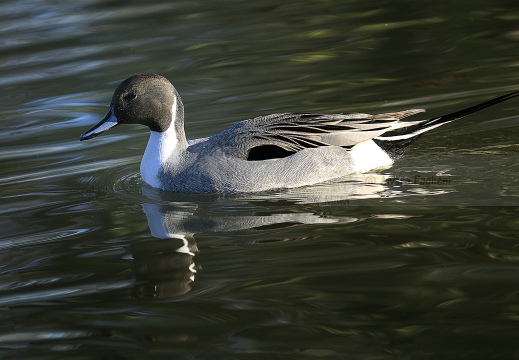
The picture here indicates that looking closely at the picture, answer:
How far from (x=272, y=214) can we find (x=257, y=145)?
0.82 metres

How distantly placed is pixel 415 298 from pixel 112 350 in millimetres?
1380

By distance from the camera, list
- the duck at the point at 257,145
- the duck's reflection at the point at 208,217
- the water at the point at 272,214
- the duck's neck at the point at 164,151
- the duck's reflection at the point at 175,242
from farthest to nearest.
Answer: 1. the duck's neck at the point at 164,151
2. the duck at the point at 257,145
3. the duck's reflection at the point at 208,217
4. the duck's reflection at the point at 175,242
5. the water at the point at 272,214

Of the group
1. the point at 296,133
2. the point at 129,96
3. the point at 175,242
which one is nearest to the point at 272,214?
the point at 175,242

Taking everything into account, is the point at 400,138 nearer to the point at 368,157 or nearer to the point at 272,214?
the point at 368,157

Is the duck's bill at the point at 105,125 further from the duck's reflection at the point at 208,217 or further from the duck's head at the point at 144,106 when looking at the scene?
the duck's reflection at the point at 208,217

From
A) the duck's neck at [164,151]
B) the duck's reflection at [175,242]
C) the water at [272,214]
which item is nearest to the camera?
the water at [272,214]

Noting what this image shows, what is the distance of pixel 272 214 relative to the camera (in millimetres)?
6273

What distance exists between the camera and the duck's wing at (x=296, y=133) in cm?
696

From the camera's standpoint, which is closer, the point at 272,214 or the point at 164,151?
the point at 272,214

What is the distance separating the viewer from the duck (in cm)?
692

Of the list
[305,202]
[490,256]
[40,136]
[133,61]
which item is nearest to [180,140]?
[305,202]

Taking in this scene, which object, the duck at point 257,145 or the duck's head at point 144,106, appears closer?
the duck at point 257,145

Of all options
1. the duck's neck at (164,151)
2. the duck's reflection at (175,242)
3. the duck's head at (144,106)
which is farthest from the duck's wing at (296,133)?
the duck's reflection at (175,242)

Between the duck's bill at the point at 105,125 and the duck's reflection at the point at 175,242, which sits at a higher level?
the duck's bill at the point at 105,125
